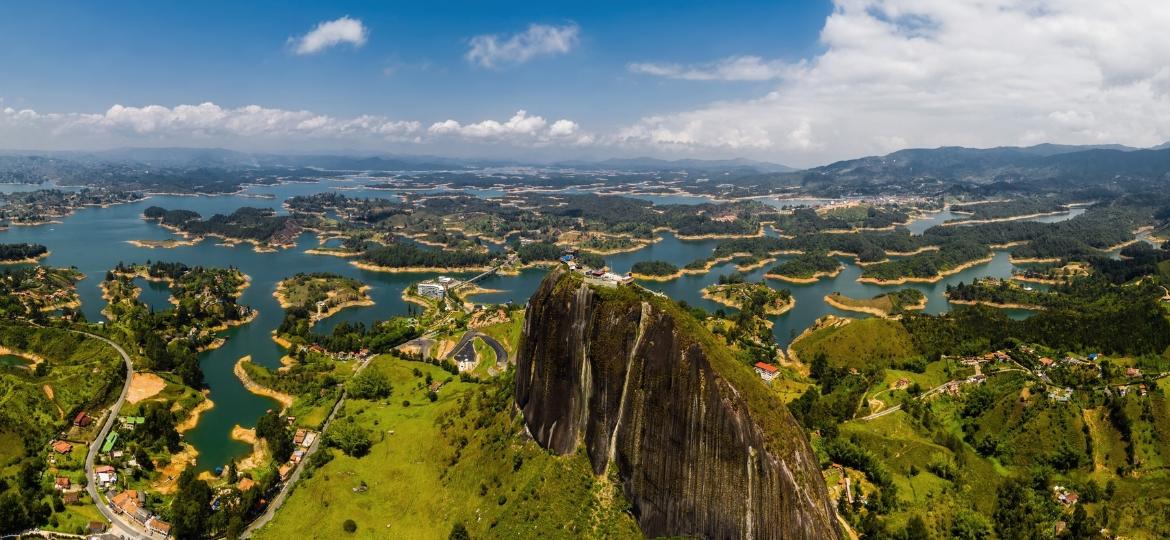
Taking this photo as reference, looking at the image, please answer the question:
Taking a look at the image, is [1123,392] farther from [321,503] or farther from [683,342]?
[321,503]

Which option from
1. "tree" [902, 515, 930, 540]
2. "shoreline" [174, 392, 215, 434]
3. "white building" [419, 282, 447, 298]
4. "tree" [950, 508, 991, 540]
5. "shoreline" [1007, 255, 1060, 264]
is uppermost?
"shoreline" [1007, 255, 1060, 264]

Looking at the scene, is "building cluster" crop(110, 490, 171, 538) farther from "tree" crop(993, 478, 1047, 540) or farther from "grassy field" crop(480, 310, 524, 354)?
"tree" crop(993, 478, 1047, 540)

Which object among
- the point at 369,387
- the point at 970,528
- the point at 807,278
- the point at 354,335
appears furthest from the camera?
the point at 807,278

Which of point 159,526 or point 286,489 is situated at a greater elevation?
point 159,526

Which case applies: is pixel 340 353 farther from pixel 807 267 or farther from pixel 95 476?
pixel 807 267

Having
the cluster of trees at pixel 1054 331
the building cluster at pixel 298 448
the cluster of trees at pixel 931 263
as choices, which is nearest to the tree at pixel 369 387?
the building cluster at pixel 298 448

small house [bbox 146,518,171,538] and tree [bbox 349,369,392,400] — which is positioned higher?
tree [bbox 349,369,392,400]

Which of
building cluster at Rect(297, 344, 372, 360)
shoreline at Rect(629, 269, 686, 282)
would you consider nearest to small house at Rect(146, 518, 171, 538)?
building cluster at Rect(297, 344, 372, 360)

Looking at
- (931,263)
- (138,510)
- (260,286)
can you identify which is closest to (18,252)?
(260,286)
